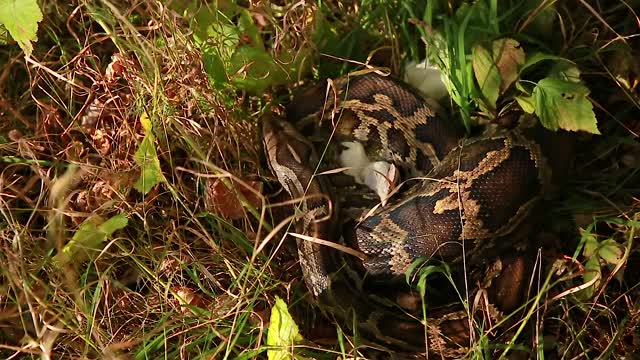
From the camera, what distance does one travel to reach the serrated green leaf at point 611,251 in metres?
3.12

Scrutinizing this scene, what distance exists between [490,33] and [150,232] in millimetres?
1962

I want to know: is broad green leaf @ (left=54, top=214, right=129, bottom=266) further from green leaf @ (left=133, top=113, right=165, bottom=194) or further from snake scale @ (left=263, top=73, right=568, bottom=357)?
snake scale @ (left=263, top=73, right=568, bottom=357)

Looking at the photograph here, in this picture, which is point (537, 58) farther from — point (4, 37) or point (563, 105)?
point (4, 37)

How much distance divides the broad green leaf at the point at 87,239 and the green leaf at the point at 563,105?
2.01 meters

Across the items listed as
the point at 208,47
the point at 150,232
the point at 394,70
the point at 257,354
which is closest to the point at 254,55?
the point at 208,47

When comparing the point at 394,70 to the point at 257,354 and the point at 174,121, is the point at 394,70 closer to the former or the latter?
the point at 174,121

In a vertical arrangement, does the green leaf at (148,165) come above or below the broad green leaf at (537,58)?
below

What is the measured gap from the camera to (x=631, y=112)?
3.51 meters

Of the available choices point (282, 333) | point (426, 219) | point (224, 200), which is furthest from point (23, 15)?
point (426, 219)

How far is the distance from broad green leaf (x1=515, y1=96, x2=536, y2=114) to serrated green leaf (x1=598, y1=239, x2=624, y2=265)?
72 centimetres

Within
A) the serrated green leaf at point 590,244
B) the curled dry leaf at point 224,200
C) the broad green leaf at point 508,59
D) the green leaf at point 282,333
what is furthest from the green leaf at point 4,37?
the serrated green leaf at point 590,244

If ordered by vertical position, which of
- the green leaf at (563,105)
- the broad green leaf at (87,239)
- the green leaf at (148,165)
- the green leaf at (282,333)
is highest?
the green leaf at (563,105)

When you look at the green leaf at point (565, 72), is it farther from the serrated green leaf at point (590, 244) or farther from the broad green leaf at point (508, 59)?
the serrated green leaf at point (590, 244)

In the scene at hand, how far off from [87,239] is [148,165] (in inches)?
17.7
